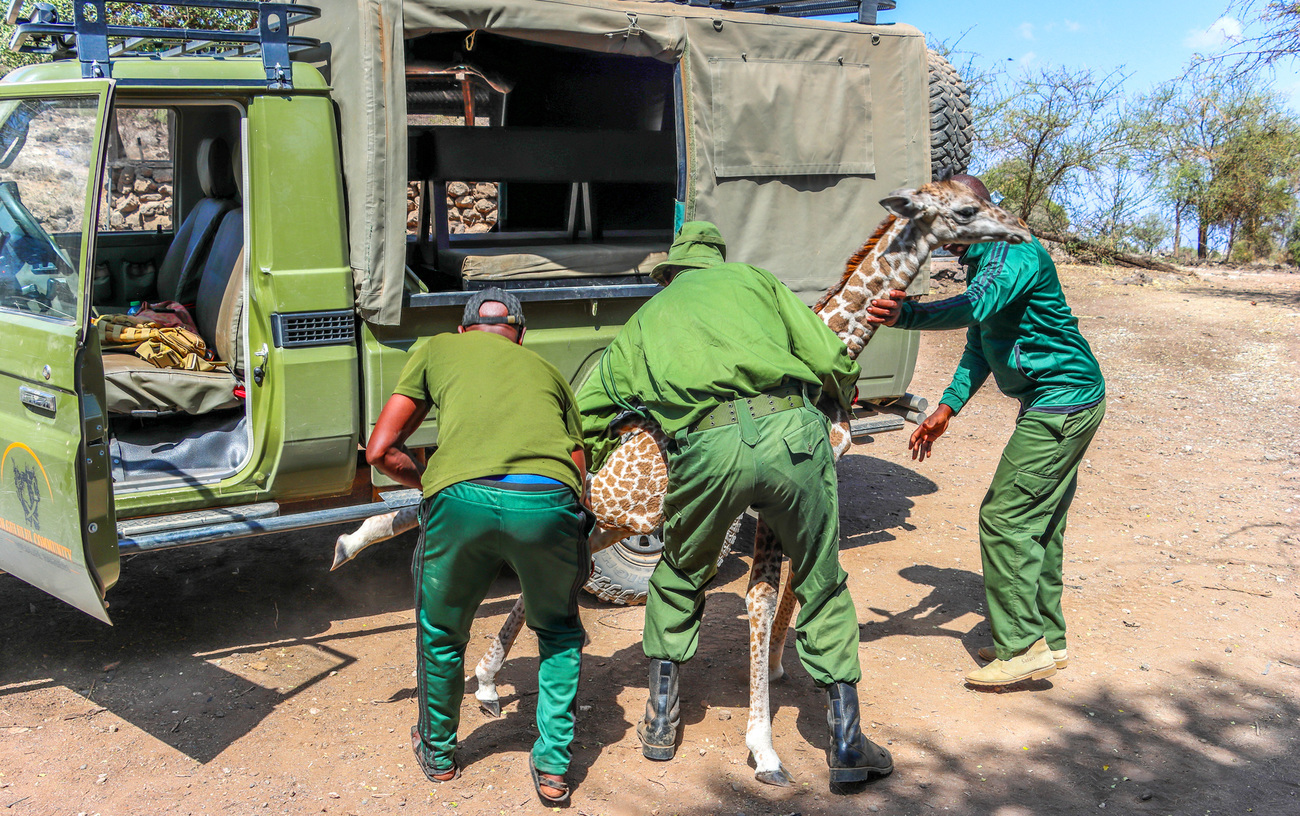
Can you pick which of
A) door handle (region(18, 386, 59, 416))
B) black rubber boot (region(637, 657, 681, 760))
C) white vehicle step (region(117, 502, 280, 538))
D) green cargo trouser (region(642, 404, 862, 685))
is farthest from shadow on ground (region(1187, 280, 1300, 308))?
door handle (region(18, 386, 59, 416))

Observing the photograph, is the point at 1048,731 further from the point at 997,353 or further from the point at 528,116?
the point at 528,116

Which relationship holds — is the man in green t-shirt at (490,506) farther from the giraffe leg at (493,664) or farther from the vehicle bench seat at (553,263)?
the vehicle bench seat at (553,263)

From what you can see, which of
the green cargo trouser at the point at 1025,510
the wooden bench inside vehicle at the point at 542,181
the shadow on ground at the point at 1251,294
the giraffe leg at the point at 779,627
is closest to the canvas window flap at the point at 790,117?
the wooden bench inside vehicle at the point at 542,181

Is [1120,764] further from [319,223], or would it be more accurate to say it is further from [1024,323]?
[319,223]

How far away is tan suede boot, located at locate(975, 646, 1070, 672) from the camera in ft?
13.5

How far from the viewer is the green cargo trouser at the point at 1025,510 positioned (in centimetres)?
387

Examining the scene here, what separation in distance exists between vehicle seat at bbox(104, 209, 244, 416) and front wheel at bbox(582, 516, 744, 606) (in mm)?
1712

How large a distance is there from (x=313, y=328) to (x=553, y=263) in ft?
3.74

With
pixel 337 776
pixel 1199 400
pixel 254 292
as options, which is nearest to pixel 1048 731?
pixel 337 776

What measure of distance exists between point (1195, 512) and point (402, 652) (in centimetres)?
473

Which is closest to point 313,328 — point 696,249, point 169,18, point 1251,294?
point 696,249

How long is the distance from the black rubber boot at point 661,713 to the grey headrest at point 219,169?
320 cm

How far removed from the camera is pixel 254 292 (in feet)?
12.5

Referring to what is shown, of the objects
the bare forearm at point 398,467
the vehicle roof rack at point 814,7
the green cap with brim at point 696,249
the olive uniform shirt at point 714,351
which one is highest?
the vehicle roof rack at point 814,7
